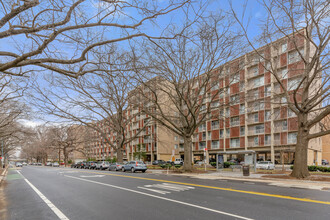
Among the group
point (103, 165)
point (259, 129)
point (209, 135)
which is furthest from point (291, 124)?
point (103, 165)

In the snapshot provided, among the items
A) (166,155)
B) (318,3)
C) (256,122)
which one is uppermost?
(318,3)

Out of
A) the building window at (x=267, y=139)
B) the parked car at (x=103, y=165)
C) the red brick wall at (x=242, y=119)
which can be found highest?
the red brick wall at (x=242, y=119)

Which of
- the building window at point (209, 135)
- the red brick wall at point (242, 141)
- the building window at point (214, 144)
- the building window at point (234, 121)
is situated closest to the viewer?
the red brick wall at point (242, 141)

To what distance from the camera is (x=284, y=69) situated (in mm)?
43406

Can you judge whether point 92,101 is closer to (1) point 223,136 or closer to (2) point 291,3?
(2) point 291,3

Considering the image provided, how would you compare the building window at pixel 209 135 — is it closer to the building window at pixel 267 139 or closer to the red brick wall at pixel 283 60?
the building window at pixel 267 139

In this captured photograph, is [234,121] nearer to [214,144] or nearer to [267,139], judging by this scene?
[214,144]

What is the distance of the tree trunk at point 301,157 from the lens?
55.9ft

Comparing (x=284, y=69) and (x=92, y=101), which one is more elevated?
(x=284, y=69)

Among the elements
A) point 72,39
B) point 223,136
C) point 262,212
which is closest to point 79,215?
point 262,212

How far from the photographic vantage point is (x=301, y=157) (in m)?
17.4

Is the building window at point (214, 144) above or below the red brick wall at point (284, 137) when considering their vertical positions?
below

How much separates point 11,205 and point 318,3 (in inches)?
792

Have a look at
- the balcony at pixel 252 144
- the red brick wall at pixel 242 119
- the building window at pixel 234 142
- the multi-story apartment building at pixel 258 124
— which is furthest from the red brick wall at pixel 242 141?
the red brick wall at pixel 242 119
